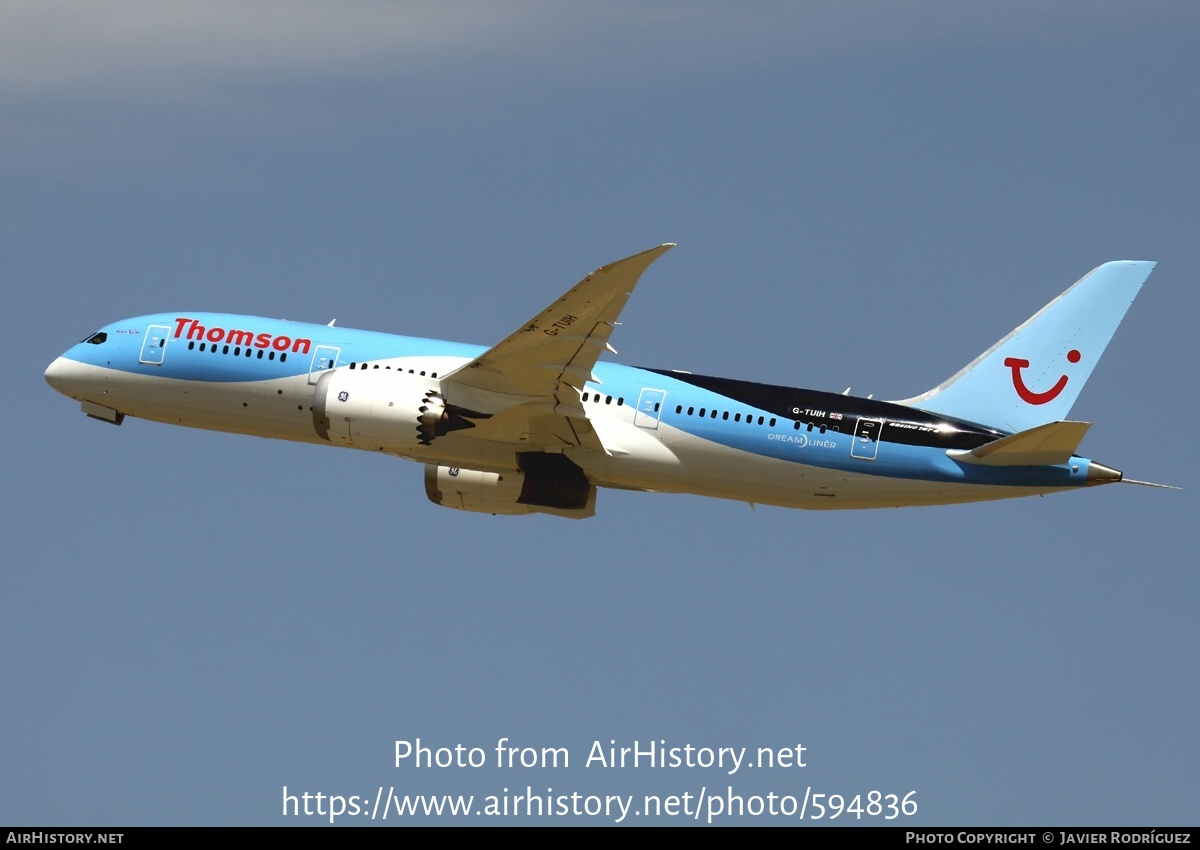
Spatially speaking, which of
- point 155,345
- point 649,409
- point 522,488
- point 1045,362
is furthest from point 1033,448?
point 155,345

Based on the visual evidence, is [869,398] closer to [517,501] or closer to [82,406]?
[517,501]

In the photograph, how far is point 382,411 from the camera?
157 ft

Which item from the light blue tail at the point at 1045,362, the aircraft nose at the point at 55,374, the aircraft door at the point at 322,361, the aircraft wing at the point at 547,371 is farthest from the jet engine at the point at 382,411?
the light blue tail at the point at 1045,362

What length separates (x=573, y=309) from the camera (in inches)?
1762

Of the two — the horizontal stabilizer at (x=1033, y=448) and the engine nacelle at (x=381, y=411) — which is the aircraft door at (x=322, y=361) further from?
the horizontal stabilizer at (x=1033, y=448)

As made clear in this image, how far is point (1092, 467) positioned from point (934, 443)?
4187 millimetres

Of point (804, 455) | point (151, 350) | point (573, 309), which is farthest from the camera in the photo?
point (151, 350)

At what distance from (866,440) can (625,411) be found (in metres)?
6.66

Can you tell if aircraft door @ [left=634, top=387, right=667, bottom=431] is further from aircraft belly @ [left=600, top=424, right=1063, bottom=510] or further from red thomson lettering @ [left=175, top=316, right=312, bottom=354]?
red thomson lettering @ [left=175, top=316, right=312, bottom=354]

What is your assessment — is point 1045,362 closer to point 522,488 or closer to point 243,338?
point 522,488

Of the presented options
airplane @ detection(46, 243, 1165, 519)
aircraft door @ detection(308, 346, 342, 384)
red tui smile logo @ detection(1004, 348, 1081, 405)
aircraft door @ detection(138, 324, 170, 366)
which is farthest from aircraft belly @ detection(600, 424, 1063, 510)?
aircraft door @ detection(138, 324, 170, 366)

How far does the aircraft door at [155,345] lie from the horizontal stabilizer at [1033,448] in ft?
74.4

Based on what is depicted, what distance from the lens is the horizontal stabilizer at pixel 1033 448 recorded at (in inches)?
1777

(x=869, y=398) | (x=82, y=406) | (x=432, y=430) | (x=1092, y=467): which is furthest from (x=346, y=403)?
(x=1092, y=467)
